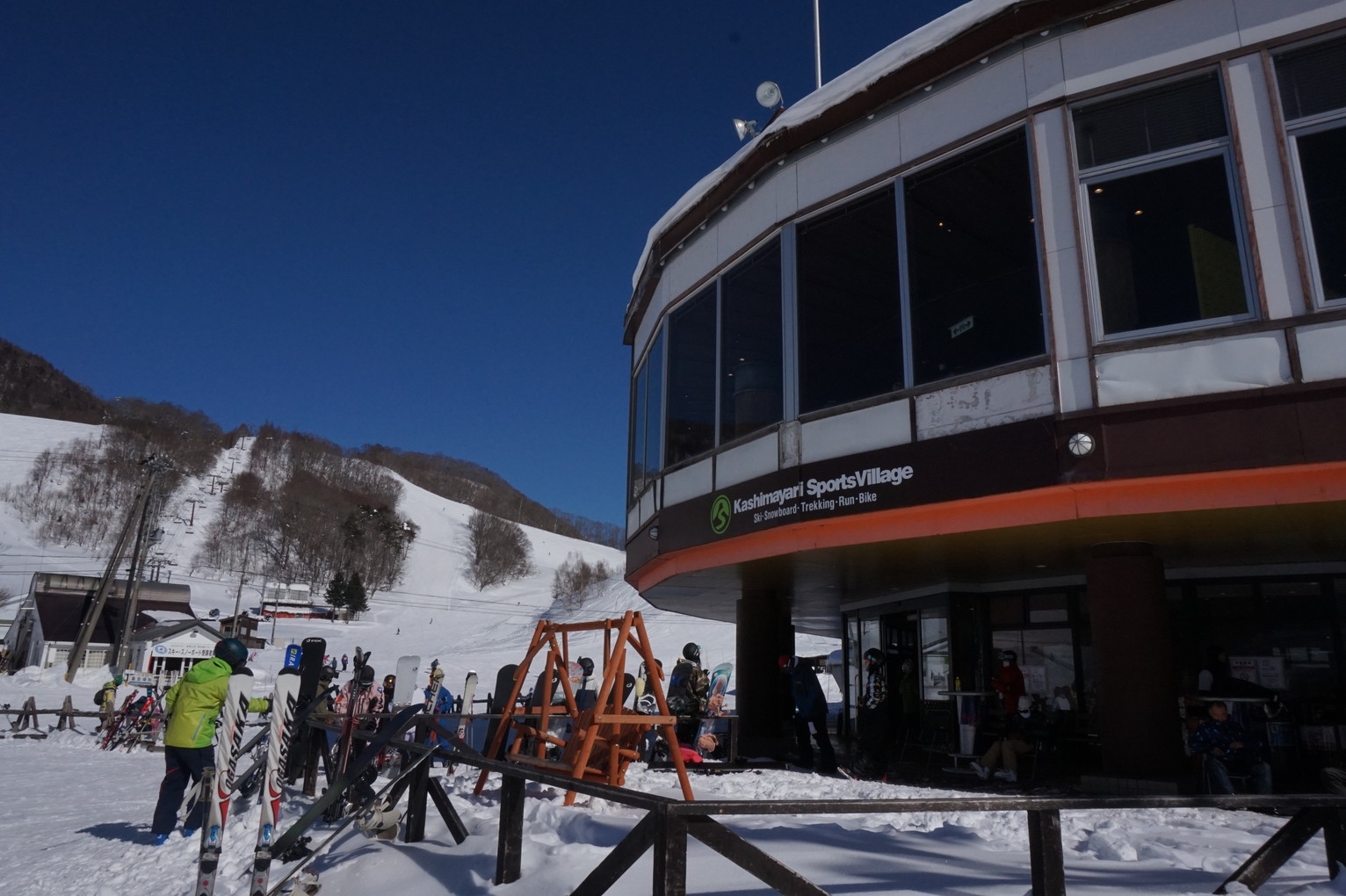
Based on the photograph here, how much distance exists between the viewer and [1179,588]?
1199cm

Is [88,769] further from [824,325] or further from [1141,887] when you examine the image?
[1141,887]

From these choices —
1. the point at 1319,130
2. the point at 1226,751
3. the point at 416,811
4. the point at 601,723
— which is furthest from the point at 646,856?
the point at 1319,130

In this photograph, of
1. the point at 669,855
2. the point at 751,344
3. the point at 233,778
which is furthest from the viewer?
the point at 751,344

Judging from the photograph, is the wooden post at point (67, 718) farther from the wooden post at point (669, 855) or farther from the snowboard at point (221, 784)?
the wooden post at point (669, 855)

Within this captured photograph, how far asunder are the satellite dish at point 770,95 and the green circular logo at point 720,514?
5.96 m

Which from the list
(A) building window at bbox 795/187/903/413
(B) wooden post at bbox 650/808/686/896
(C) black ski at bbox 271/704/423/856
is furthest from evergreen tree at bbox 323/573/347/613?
(B) wooden post at bbox 650/808/686/896

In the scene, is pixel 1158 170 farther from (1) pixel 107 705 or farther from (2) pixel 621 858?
(1) pixel 107 705

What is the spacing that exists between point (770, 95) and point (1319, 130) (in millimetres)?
7232

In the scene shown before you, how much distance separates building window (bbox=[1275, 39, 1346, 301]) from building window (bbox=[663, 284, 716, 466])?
707 cm

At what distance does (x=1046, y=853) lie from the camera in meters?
3.96

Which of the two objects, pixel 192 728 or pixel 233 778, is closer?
pixel 233 778

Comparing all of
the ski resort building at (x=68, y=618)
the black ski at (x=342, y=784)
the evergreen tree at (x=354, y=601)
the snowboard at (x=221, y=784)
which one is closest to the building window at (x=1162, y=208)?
the black ski at (x=342, y=784)

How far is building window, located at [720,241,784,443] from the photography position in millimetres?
11469

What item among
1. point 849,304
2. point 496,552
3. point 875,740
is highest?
point 496,552
